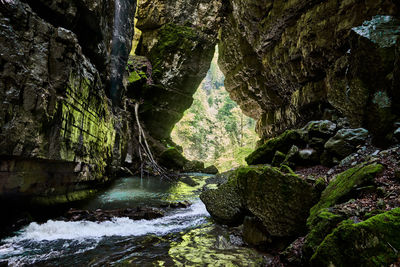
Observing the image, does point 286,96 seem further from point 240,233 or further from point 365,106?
point 240,233

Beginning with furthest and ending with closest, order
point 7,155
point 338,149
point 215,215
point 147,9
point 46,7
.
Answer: point 147,9 → point 338,149 → point 215,215 → point 46,7 → point 7,155

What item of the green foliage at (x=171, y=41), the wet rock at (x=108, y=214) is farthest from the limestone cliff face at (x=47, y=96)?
the green foliage at (x=171, y=41)

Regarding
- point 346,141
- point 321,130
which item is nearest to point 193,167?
point 321,130

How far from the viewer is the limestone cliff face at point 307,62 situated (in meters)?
4.85

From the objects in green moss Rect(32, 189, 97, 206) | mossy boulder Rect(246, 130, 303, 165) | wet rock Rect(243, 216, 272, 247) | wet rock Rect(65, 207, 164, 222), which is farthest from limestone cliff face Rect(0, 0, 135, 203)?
mossy boulder Rect(246, 130, 303, 165)

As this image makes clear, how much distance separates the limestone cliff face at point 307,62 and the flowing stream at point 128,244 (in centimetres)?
472

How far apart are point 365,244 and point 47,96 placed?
19.7 feet

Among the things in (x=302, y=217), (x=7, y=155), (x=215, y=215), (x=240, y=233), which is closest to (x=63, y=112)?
(x=7, y=155)

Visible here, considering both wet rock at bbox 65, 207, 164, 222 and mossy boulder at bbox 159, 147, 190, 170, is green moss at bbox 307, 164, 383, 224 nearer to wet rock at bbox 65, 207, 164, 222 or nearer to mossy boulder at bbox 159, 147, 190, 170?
wet rock at bbox 65, 207, 164, 222

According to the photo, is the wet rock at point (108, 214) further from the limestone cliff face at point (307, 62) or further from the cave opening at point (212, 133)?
the cave opening at point (212, 133)

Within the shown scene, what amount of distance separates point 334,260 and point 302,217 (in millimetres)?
1539

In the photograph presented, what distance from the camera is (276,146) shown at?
8680 millimetres

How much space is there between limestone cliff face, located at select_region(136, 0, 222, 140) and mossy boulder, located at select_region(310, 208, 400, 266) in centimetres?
1788

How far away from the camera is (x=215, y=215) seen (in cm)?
526
